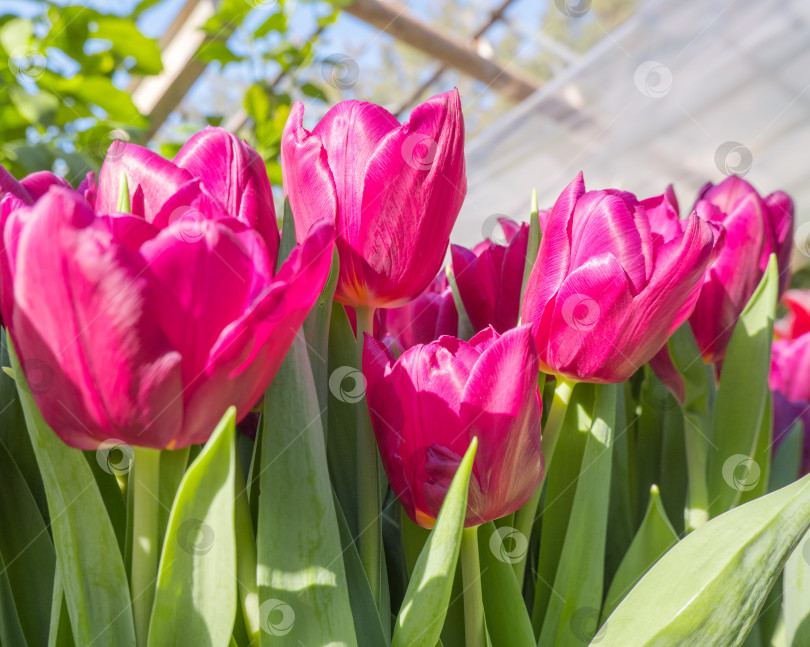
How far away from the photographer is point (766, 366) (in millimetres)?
383

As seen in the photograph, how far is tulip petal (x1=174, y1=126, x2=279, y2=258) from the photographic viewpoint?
26cm

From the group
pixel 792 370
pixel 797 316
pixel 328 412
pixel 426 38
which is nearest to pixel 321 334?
pixel 328 412

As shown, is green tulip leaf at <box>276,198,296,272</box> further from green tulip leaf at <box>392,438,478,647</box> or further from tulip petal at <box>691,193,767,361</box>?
tulip petal at <box>691,193,767,361</box>

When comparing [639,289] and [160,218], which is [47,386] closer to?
[160,218]

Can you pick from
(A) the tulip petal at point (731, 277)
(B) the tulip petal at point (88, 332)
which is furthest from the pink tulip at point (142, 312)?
(A) the tulip petal at point (731, 277)

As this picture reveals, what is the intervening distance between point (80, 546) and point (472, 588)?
0.45 ft

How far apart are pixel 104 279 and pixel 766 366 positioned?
32cm

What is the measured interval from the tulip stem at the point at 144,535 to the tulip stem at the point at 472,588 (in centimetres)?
11

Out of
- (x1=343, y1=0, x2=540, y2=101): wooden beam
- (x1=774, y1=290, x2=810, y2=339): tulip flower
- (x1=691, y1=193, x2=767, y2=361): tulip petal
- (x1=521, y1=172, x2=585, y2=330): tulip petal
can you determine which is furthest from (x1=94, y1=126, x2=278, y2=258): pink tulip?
(x1=343, y1=0, x2=540, y2=101): wooden beam

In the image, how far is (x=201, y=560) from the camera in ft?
0.76

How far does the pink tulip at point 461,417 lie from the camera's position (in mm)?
247

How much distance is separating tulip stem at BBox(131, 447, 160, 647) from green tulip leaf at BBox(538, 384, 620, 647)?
0.55 feet

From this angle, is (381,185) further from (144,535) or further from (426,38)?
(426,38)

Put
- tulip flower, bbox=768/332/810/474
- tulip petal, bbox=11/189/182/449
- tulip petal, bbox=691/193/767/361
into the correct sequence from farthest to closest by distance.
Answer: tulip flower, bbox=768/332/810/474 → tulip petal, bbox=691/193/767/361 → tulip petal, bbox=11/189/182/449
